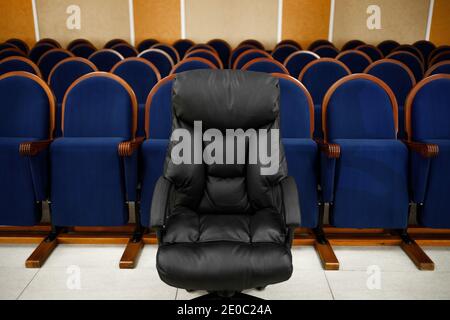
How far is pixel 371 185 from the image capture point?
2.19 meters

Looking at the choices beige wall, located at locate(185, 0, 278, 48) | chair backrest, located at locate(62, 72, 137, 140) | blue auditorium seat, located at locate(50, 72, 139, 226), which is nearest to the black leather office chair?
blue auditorium seat, located at locate(50, 72, 139, 226)

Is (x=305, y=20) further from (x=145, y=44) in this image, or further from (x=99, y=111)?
(x=99, y=111)

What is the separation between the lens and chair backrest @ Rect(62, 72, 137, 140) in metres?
2.31

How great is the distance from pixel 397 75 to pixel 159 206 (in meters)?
2.73

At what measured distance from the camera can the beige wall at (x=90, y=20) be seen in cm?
686

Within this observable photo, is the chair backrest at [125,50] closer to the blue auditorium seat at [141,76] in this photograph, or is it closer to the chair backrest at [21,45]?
the chair backrest at [21,45]

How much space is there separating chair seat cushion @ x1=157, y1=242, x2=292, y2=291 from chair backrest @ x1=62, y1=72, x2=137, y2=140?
112 cm

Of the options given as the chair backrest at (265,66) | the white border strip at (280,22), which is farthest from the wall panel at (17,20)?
the chair backrest at (265,66)

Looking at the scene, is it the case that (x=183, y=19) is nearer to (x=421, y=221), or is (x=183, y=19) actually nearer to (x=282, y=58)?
(x=282, y=58)

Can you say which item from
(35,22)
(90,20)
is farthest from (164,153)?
(35,22)

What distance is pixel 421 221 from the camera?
223cm
